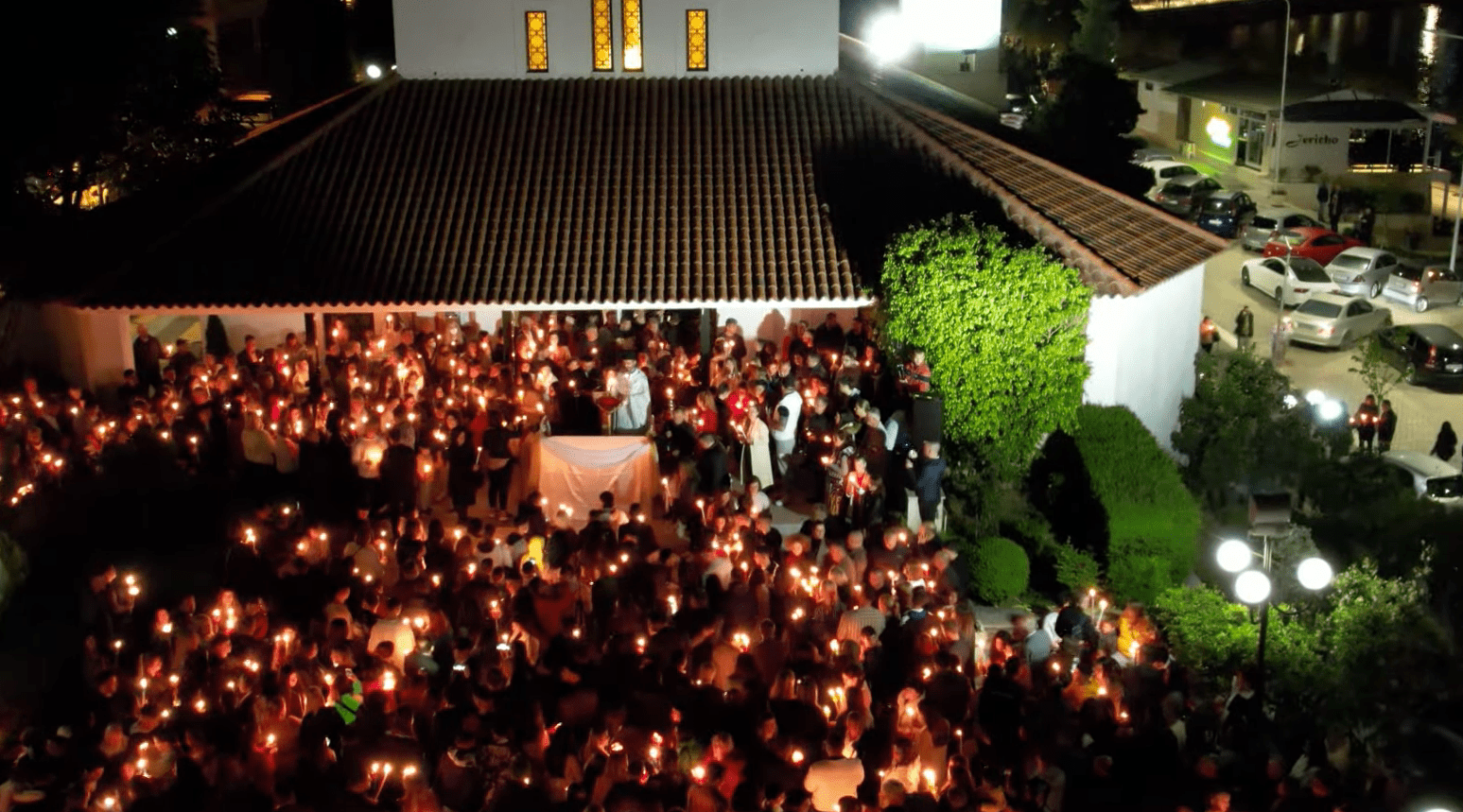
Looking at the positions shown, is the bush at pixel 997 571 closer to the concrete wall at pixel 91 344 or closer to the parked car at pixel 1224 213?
the concrete wall at pixel 91 344

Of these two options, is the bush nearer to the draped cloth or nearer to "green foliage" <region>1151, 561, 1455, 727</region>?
"green foliage" <region>1151, 561, 1455, 727</region>

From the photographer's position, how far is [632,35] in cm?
2838

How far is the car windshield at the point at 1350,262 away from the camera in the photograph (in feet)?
123

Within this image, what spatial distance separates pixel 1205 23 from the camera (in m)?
78.1

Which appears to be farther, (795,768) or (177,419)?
A: (177,419)

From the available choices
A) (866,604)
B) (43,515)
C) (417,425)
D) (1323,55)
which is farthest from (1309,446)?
(1323,55)

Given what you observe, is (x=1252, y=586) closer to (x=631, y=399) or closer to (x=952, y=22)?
(x=631, y=399)

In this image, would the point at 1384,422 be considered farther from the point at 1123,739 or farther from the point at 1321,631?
the point at 1123,739

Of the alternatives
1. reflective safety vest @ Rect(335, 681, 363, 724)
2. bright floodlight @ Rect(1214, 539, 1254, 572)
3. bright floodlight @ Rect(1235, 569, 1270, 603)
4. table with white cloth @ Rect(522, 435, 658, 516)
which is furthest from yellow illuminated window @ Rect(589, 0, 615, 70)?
bright floodlight @ Rect(1235, 569, 1270, 603)

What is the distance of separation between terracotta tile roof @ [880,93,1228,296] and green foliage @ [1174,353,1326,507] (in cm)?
211

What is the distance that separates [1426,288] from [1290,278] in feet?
10.4

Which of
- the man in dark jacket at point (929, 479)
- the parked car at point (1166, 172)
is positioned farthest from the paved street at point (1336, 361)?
the man in dark jacket at point (929, 479)

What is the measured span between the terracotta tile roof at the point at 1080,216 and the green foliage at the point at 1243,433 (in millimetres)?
2106

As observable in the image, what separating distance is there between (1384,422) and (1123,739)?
1485cm
